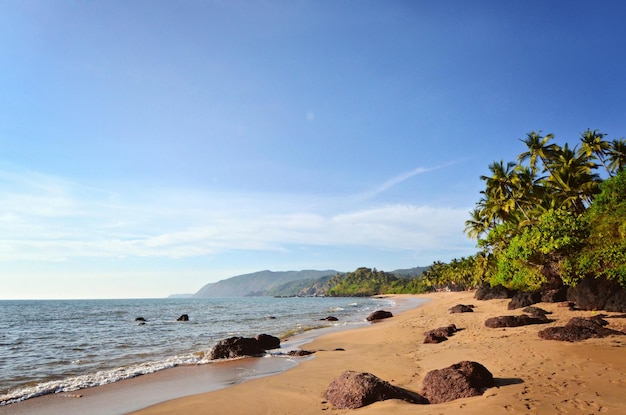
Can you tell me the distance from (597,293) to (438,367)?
746 inches

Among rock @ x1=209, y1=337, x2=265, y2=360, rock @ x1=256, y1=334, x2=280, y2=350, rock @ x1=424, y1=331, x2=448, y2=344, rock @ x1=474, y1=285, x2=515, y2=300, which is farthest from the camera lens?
rock @ x1=474, y1=285, x2=515, y2=300

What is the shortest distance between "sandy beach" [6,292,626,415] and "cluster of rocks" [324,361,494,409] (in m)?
0.30

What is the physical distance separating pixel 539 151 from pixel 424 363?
36315 mm

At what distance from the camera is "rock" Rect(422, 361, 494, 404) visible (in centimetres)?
842

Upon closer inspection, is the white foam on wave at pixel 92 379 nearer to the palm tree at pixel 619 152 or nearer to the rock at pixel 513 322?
the rock at pixel 513 322

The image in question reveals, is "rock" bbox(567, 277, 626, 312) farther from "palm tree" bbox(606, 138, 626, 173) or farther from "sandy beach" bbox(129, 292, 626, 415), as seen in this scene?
"palm tree" bbox(606, 138, 626, 173)

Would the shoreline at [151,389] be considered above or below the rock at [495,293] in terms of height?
below

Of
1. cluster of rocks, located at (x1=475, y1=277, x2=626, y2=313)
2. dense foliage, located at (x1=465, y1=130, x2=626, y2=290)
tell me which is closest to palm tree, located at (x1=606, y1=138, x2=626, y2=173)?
dense foliage, located at (x1=465, y1=130, x2=626, y2=290)

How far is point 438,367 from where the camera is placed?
12.6 meters

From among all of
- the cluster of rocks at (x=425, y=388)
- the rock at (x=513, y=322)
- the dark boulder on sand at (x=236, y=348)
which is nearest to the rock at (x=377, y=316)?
the rock at (x=513, y=322)

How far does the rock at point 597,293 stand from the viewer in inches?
895

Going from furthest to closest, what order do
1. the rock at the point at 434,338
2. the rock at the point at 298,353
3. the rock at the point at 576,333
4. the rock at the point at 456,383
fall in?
the rock at the point at 434,338 < the rock at the point at 298,353 < the rock at the point at 576,333 < the rock at the point at 456,383

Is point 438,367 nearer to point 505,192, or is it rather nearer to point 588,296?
point 588,296

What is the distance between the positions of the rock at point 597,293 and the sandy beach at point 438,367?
5.90m
